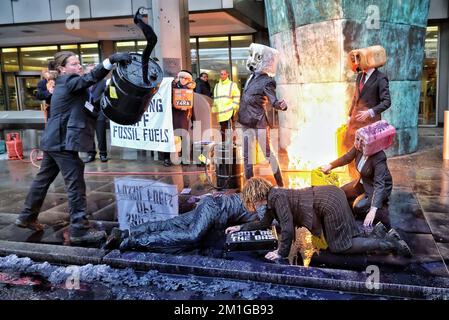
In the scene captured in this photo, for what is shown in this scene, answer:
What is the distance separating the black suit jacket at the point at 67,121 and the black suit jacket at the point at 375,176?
2.71 m

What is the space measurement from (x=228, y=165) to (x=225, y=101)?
3.64m

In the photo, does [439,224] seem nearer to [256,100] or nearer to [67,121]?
[256,100]

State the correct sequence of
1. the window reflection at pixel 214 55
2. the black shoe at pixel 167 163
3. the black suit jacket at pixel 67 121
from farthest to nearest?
the window reflection at pixel 214 55
the black shoe at pixel 167 163
the black suit jacket at pixel 67 121

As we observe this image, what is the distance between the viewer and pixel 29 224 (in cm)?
491

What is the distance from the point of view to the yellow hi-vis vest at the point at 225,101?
9.73m

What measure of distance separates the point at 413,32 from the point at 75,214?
23.5 ft

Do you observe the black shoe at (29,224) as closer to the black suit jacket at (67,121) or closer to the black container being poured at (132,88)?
the black suit jacket at (67,121)

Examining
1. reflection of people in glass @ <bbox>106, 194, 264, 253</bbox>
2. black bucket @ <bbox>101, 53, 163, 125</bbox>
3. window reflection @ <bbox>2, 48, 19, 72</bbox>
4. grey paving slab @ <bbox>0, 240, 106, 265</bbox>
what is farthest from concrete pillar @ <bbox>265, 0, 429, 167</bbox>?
window reflection @ <bbox>2, 48, 19, 72</bbox>

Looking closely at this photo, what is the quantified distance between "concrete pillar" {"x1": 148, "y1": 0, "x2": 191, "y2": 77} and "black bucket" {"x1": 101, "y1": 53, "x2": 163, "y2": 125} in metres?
4.52

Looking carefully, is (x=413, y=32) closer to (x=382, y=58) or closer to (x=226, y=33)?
(x=382, y=58)

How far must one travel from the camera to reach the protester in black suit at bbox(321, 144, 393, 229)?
14.1 feet

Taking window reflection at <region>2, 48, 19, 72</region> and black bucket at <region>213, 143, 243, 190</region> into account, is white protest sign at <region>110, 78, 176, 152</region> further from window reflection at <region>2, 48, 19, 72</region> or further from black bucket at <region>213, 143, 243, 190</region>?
window reflection at <region>2, 48, 19, 72</region>

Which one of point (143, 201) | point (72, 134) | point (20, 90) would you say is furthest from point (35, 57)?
point (72, 134)

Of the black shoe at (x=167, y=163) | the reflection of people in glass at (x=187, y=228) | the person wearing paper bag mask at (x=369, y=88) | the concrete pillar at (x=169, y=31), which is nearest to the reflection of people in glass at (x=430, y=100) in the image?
the concrete pillar at (x=169, y=31)
